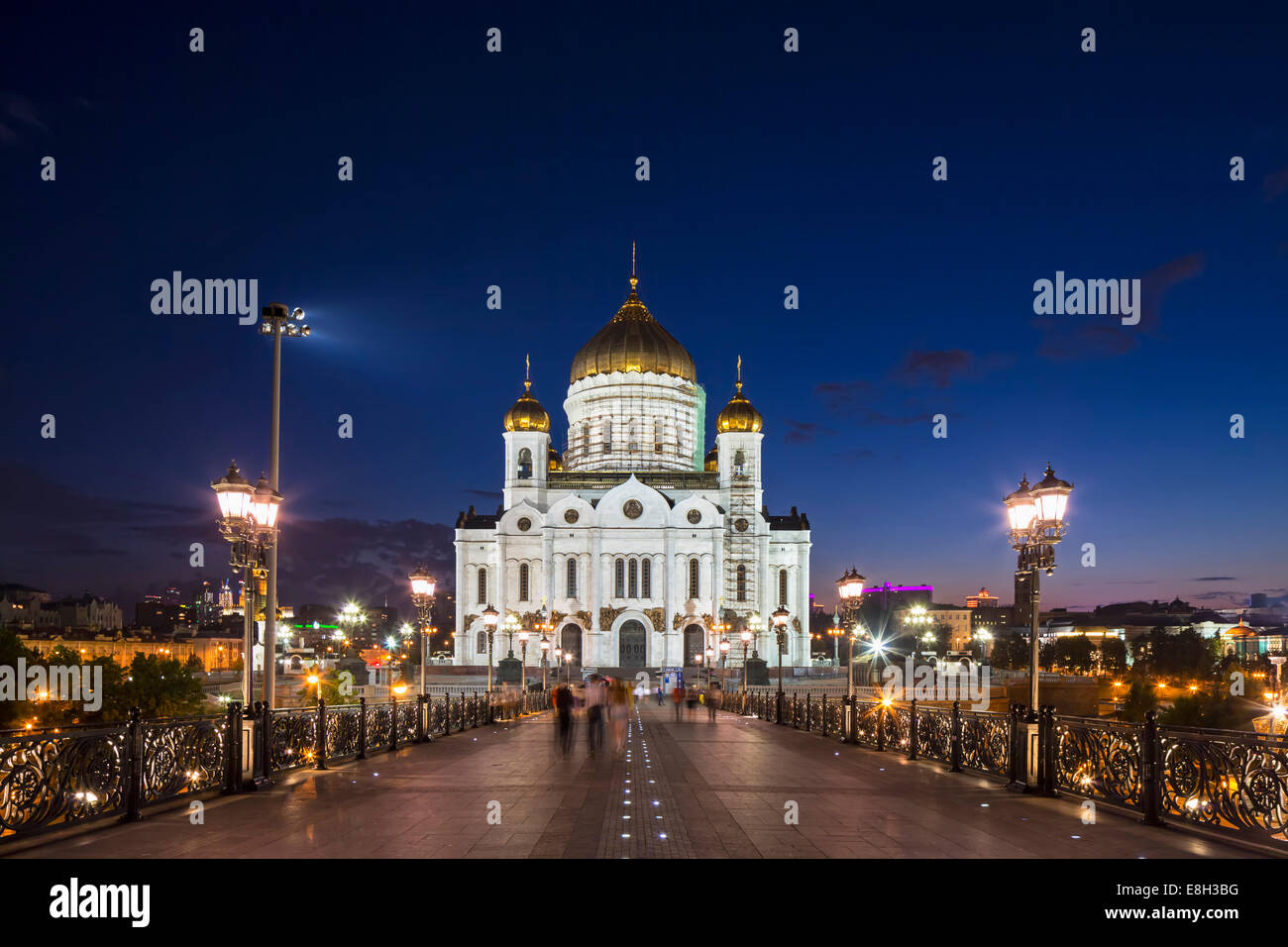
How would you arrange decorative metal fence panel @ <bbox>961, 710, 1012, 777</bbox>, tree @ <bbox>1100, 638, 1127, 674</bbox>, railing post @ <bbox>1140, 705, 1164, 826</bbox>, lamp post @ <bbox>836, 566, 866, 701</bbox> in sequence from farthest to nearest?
tree @ <bbox>1100, 638, 1127, 674</bbox> → lamp post @ <bbox>836, 566, 866, 701</bbox> → decorative metal fence panel @ <bbox>961, 710, 1012, 777</bbox> → railing post @ <bbox>1140, 705, 1164, 826</bbox>

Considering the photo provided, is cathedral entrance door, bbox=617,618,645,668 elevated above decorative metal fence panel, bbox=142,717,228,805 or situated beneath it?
situated beneath

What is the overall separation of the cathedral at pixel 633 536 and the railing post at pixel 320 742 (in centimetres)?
5708

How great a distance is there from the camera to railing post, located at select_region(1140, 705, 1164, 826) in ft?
35.3

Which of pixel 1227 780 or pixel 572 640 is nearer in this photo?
pixel 1227 780

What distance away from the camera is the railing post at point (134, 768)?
10906mm

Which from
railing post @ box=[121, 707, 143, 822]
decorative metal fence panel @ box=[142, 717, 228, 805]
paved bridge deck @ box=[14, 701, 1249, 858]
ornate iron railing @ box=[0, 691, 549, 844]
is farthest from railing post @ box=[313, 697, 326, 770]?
railing post @ box=[121, 707, 143, 822]

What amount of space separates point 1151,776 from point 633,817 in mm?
5681

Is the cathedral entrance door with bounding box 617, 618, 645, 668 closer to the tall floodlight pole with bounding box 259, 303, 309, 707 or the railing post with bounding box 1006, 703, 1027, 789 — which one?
the tall floodlight pole with bounding box 259, 303, 309, 707

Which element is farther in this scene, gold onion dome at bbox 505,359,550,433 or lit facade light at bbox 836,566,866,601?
gold onion dome at bbox 505,359,550,433

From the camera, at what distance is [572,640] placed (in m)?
78.9

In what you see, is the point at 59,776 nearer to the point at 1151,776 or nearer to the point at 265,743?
the point at 265,743

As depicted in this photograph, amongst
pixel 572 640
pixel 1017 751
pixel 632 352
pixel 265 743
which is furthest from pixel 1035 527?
pixel 632 352

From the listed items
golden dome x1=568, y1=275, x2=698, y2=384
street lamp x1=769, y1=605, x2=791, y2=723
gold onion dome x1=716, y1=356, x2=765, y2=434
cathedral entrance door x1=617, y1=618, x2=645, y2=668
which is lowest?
cathedral entrance door x1=617, y1=618, x2=645, y2=668

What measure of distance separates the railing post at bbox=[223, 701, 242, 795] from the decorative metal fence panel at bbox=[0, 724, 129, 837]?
2325mm
